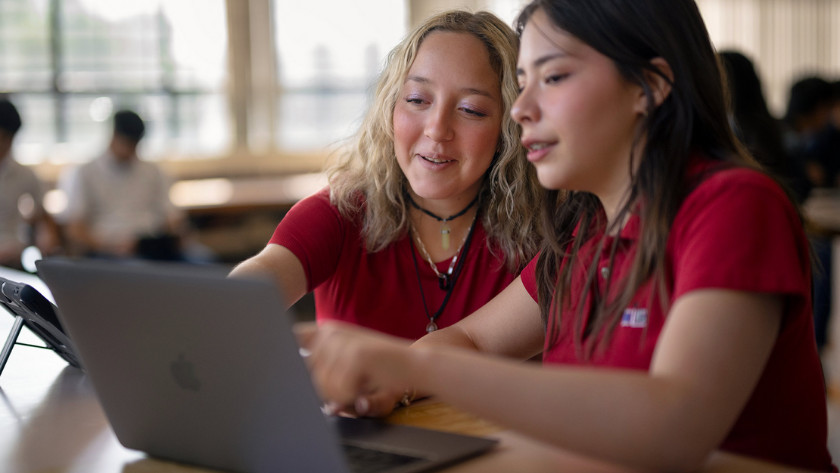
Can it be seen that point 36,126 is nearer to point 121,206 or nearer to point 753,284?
point 121,206

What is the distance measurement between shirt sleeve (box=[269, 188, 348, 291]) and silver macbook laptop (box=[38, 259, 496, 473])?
593 millimetres

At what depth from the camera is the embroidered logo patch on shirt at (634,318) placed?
1.09 metres

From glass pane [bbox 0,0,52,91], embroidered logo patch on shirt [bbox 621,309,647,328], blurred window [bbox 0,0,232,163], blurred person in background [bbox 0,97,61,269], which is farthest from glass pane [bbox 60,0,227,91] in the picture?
embroidered logo patch on shirt [bbox 621,309,647,328]

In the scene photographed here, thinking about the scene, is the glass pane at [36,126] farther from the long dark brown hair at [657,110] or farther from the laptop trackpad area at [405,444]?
the long dark brown hair at [657,110]

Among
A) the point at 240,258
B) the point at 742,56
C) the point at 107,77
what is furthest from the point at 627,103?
the point at 107,77

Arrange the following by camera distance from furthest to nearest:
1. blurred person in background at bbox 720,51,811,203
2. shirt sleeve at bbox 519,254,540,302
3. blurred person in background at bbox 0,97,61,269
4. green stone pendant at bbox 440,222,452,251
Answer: blurred person in background at bbox 0,97,61,269
blurred person in background at bbox 720,51,811,203
green stone pendant at bbox 440,222,452,251
shirt sleeve at bbox 519,254,540,302

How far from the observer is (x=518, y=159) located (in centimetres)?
172

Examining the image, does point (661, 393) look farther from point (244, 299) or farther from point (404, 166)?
point (404, 166)

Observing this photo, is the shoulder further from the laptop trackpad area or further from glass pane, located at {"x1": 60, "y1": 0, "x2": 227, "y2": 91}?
glass pane, located at {"x1": 60, "y1": 0, "x2": 227, "y2": 91}

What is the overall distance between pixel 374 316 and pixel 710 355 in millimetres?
935

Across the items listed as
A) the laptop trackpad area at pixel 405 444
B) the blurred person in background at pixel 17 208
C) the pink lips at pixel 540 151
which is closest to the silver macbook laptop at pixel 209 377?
the laptop trackpad area at pixel 405 444

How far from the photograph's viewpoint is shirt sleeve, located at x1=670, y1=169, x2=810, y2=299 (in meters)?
0.92

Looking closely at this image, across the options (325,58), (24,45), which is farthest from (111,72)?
(325,58)

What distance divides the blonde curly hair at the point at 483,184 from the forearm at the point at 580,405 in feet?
2.69
